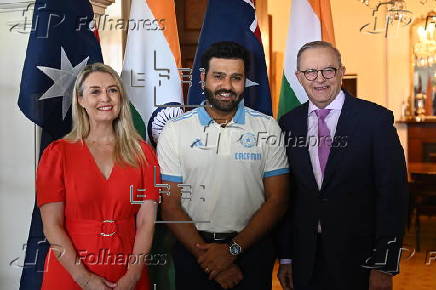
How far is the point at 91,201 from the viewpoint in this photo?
1598 mm

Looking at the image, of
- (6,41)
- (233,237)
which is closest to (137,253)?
(233,237)

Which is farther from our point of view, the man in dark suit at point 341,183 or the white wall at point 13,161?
the white wall at point 13,161

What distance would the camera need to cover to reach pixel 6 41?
206 cm

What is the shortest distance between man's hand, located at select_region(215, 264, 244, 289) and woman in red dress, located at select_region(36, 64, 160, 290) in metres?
0.25

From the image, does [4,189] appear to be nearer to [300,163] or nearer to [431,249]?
[300,163]

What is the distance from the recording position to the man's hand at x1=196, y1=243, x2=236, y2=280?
1725mm

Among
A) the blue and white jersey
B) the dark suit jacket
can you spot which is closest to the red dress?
the blue and white jersey


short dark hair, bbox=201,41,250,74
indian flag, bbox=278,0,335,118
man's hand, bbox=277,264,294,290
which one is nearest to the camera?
short dark hair, bbox=201,41,250,74

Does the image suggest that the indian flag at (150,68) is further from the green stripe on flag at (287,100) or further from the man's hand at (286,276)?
the man's hand at (286,276)

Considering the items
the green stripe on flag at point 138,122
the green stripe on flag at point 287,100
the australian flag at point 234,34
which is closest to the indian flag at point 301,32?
the green stripe on flag at point 287,100

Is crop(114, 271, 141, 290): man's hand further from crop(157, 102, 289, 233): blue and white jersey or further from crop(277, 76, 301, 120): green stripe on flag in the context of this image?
crop(277, 76, 301, 120): green stripe on flag

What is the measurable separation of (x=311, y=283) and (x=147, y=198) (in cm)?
60

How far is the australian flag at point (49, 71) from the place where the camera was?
1808mm

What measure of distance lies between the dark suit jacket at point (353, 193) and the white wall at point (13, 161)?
37.8 inches
